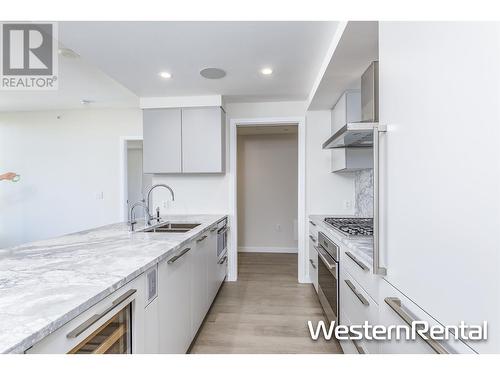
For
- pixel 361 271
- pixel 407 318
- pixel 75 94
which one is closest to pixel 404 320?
pixel 407 318

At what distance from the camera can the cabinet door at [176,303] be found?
139 centimetres

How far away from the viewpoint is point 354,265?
151cm

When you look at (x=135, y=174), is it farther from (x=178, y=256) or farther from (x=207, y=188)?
(x=178, y=256)

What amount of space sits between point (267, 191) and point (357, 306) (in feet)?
11.7

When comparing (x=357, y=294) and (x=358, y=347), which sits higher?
(x=357, y=294)

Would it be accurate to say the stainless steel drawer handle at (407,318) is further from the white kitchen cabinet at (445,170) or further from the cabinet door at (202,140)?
the cabinet door at (202,140)

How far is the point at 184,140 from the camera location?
308cm

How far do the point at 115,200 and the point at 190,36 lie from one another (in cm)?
324

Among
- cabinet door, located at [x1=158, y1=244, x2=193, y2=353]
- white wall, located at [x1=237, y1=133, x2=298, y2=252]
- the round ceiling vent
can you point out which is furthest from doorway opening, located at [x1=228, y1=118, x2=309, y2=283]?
cabinet door, located at [x1=158, y1=244, x2=193, y2=353]

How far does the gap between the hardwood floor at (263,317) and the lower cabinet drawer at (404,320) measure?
1037mm

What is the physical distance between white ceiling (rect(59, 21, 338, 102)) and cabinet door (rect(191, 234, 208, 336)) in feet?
5.03

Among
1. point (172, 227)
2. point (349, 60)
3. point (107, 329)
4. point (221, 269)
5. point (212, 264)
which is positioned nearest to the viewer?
point (107, 329)

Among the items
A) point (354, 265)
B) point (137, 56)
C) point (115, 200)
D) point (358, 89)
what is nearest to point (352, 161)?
point (358, 89)

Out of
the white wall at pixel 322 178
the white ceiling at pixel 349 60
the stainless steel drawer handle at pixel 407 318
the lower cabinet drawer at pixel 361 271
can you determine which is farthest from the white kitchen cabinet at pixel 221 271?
the white ceiling at pixel 349 60
